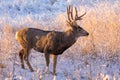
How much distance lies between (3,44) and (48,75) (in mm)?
2339

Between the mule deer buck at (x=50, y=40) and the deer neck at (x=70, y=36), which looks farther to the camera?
the deer neck at (x=70, y=36)

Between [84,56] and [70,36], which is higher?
[70,36]

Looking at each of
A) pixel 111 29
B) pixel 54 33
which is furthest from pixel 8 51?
pixel 111 29

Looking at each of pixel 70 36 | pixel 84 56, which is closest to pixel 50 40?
pixel 70 36

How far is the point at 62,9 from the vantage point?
2180 cm

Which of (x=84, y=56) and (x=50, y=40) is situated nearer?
(x=50, y=40)

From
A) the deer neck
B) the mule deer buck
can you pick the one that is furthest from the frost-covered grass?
the deer neck

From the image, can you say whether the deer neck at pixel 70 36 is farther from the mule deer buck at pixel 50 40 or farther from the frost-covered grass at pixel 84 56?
the frost-covered grass at pixel 84 56

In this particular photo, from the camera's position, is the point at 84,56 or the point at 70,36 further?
the point at 84,56

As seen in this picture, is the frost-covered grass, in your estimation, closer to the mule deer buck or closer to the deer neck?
the mule deer buck

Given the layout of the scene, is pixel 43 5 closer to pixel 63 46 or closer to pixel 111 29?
pixel 111 29

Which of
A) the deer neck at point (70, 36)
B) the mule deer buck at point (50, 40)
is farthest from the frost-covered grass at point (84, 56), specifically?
the deer neck at point (70, 36)

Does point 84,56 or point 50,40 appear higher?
point 50,40

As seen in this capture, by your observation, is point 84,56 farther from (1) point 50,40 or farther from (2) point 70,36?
(1) point 50,40
